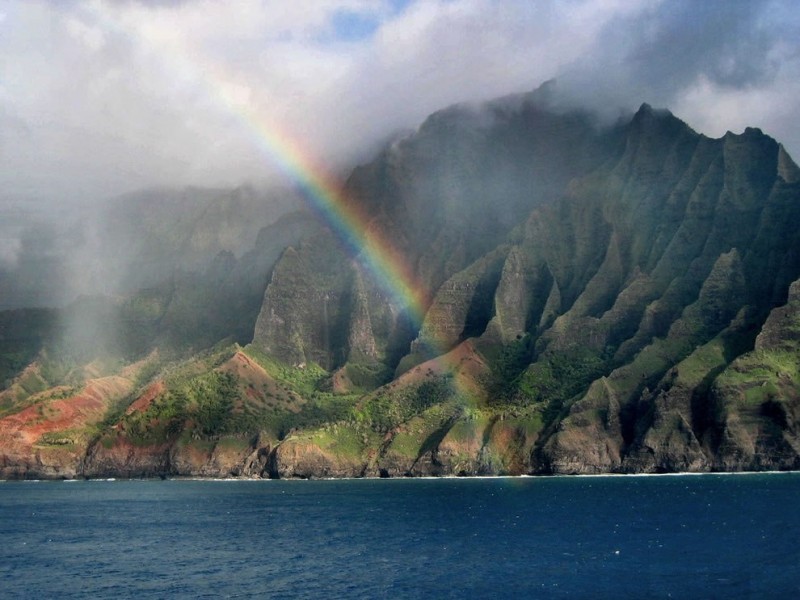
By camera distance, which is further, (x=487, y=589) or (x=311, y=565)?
(x=311, y=565)

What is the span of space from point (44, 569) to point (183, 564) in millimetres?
18936

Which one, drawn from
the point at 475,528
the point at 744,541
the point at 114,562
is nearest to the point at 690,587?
the point at 744,541

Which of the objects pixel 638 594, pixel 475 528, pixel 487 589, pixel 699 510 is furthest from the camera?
pixel 699 510

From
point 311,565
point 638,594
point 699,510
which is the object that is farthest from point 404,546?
point 699,510

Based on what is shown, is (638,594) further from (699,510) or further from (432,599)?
(699,510)

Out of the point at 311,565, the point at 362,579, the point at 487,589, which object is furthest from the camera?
the point at 311,565

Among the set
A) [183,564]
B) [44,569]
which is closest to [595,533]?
[183,564]

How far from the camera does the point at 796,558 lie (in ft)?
421

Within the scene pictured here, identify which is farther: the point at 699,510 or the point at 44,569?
the point at 699,510

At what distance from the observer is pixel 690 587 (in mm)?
113188

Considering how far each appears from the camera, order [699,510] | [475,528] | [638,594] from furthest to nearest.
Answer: [699,510], [475,528], [638,594]

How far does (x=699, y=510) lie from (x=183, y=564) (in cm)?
10083

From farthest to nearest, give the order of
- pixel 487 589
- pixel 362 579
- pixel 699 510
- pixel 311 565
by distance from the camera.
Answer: pixel 699 510, pixel 311 565, pixel 362 579, pixel 487 589

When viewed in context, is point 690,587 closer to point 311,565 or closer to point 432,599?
point 432,599
